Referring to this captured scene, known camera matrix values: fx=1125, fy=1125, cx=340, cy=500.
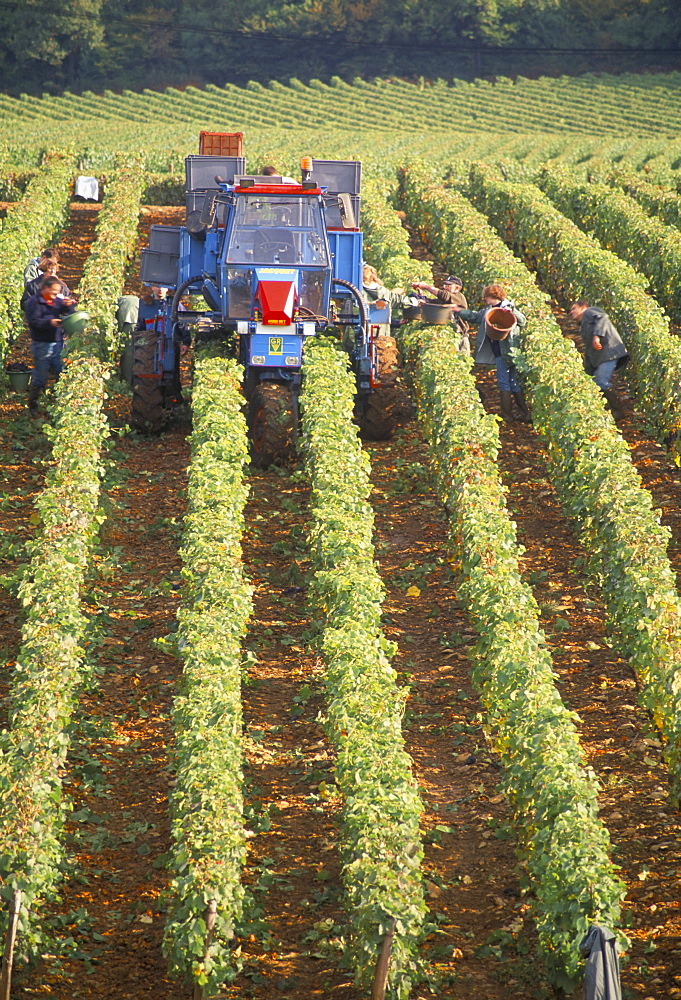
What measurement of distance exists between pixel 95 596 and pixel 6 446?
4332 mm

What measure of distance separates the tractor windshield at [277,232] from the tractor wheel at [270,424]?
1.72 metres

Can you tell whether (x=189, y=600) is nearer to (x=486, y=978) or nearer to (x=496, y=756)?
(x=496, y=756)

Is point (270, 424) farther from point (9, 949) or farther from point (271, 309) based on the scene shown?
point (9, 949)

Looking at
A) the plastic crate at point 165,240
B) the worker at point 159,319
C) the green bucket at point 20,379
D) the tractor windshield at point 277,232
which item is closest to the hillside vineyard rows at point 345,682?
the green bucket at point 20,379

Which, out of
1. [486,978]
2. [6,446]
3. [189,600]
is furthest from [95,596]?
[486,978]

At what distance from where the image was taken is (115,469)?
14.6 m

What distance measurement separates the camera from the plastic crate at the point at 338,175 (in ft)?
59.8

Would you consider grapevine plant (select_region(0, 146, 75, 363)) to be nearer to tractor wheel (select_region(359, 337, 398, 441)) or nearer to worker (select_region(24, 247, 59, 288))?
worker (select_region(24, 247, 59, 288))

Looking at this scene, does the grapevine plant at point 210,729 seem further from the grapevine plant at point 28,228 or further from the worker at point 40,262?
the grapevine plant at point 28,228

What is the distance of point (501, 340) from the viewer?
1566 cm

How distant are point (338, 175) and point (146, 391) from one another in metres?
5.64

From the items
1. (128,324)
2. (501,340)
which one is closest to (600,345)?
(501,340)

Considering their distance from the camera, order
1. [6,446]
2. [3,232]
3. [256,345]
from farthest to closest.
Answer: [3,232]
[6,446]
[256,345]

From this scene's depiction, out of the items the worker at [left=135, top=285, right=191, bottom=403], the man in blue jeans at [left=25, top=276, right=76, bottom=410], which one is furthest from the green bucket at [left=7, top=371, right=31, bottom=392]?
the worker at [left=135, top=285, right=191, bottom=403]
